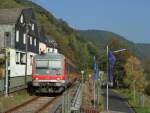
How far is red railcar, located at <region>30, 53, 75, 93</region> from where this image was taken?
3681 centimetres

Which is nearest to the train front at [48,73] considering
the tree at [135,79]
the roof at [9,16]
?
the roof at [9,16]

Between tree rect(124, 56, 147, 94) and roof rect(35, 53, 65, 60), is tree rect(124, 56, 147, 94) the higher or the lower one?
the lower one

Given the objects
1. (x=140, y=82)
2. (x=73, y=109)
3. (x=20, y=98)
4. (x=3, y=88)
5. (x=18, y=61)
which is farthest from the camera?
(x=140, y=82)

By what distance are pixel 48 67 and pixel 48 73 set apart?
497 millimetres

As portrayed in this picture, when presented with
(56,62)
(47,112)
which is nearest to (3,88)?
(56,62)

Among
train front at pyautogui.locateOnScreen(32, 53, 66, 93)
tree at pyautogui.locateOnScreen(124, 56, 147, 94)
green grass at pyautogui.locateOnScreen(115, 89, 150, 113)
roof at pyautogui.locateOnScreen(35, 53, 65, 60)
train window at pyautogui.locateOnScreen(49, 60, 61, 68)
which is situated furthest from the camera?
tree at pyautogui.locateOnScreen(124, 56, 147, 94)

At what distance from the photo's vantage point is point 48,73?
122ft

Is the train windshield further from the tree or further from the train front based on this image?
the tree

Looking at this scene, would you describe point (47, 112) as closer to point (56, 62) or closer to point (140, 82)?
point (56, 62)

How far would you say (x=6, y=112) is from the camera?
23.1 meters

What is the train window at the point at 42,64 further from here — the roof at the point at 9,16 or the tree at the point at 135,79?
the tree at the point at 135,79

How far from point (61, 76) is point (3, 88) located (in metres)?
4.82

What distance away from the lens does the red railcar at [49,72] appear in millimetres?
36812

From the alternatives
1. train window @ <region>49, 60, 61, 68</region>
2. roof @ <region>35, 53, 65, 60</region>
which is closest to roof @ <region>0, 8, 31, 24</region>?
roof @ <region>35, 53, 65, 60</region>
